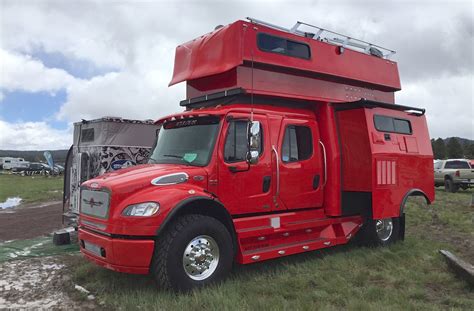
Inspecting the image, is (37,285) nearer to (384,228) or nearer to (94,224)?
(94,224)

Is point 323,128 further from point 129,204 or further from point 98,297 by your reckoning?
point 98,297

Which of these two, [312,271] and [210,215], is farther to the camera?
[312,271]

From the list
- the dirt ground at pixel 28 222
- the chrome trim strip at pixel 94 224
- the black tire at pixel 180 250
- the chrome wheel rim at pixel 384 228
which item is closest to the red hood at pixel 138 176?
the chrome trim strip at pixel 94 224

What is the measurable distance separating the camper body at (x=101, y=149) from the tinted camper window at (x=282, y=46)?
393 centimetres

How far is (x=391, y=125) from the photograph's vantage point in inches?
319

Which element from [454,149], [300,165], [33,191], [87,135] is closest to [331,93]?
[300,165]

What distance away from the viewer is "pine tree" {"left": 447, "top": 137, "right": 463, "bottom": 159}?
7419 cm

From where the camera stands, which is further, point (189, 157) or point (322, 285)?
point (189, 157)

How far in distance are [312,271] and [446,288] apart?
1.80 meters

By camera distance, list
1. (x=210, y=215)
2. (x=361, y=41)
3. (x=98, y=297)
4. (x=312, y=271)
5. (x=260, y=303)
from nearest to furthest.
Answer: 1. (x=260, y=303)
2. (x=98, y=297)
3. (x=210, y=215)
4. (x=312, y=271)
5. (x=361, y=41)

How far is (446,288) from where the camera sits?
5.64 m

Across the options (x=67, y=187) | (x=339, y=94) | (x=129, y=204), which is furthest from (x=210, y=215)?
(x=67, y=187)

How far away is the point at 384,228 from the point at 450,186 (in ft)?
54.4

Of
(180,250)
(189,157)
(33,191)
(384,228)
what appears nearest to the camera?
(180,250)
